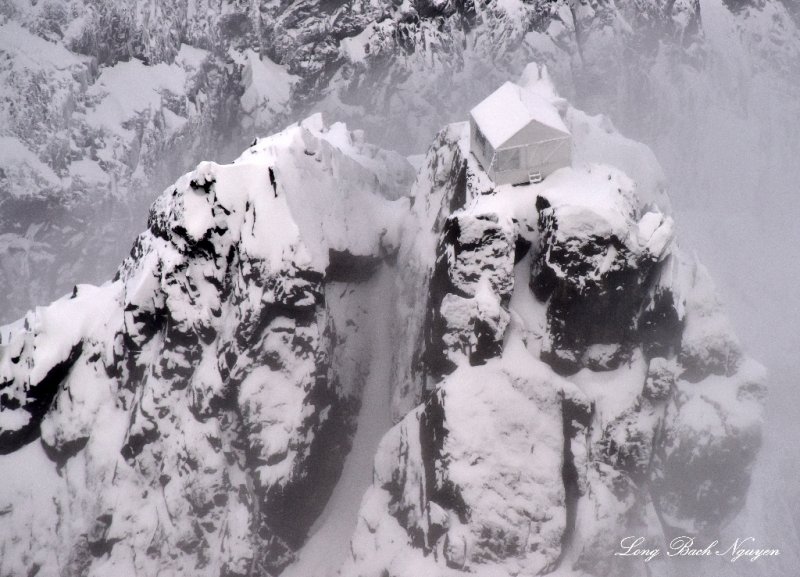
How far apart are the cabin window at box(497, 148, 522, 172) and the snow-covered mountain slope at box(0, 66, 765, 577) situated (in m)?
1.43

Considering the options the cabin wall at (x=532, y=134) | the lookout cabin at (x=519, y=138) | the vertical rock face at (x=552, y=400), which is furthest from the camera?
the lookout cabin at (x=519, y=138)

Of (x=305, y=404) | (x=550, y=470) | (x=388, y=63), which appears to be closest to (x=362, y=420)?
(x=305, y=404)

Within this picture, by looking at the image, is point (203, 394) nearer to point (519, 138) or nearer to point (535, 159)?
point (519, 138)

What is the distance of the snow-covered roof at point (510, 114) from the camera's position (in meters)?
27.9

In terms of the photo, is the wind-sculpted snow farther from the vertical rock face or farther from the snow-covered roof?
the snow-covered roof

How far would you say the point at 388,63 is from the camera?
59062 mm

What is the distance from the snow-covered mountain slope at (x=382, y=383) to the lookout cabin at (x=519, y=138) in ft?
3.42

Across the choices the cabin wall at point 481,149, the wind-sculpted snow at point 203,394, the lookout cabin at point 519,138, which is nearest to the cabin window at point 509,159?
the lookout cabin at point 519,138

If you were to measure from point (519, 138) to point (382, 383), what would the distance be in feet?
63.1

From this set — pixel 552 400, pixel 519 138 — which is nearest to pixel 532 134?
pixel 519 138

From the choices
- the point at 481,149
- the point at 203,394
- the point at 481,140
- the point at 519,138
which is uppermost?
the point at 519,138

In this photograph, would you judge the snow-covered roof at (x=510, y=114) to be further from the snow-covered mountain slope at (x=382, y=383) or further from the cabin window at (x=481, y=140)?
the snow-covered mountain slope at (x=382, y=383)

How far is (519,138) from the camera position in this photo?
27.7m

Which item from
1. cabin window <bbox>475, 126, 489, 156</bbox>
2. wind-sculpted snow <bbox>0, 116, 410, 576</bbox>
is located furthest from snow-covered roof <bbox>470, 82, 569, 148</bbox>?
wind-sculpted snow <bbox>0, 116, 410, 576</bbox>
